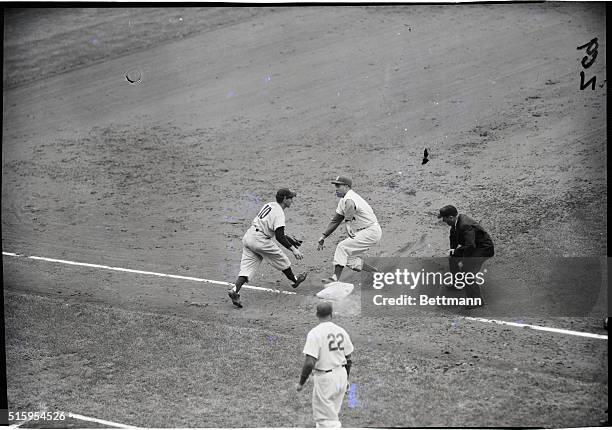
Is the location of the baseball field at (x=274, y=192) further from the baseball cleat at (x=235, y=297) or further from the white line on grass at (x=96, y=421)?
the baseball cleat at (x=235, y=297)

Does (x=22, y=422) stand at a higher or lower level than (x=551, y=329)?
lower

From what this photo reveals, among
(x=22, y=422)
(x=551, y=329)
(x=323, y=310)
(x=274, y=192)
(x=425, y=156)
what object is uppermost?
(x=425, y=156)

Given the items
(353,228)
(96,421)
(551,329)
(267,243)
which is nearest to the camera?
(96,421)

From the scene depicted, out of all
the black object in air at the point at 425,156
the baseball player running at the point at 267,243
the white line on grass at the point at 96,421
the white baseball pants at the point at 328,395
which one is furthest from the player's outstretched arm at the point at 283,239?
the black object in air at the point at 425,156

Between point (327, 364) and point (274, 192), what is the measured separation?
5.62m

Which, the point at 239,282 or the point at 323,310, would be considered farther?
the point at 239,282

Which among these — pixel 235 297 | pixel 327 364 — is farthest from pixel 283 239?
pixel 327 364

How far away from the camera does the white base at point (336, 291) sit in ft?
32.9

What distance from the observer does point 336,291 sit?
10.1 metres

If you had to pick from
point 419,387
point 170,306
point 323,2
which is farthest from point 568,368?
point 323,2

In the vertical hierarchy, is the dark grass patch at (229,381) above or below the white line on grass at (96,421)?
above

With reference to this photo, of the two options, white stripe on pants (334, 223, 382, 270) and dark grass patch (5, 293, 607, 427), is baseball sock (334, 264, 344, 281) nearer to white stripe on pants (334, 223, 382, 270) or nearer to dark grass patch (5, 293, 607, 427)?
white stripe on pants (334, 223, 382, 270)

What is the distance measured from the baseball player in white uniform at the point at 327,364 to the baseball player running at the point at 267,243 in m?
2.48

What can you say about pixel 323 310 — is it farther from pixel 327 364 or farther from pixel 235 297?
pixel 235 297
